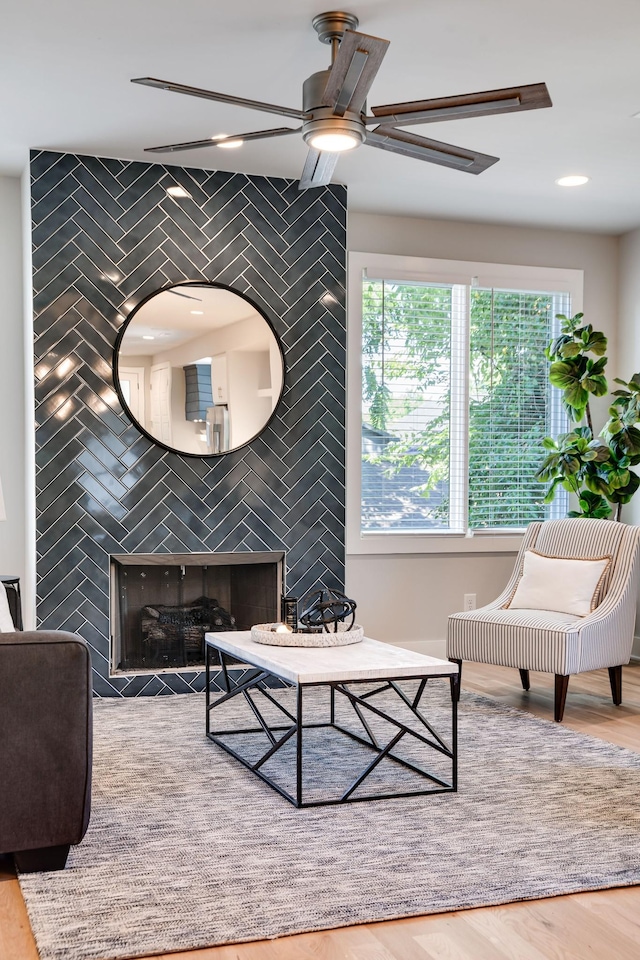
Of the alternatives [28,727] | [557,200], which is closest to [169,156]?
[557,200]

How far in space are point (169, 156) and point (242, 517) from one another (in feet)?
6.16

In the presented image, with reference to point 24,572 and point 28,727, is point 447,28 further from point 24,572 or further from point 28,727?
point 24,572

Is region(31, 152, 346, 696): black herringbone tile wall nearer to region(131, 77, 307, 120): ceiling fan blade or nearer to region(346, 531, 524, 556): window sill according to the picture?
region(346, 531, 524, 556): window sill

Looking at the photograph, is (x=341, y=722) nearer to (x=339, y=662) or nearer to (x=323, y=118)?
(x=339, y=662)

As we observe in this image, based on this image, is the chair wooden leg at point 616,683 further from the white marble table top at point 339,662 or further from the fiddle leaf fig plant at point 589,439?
the white marble table top at point 339,662

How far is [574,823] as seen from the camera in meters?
2.99

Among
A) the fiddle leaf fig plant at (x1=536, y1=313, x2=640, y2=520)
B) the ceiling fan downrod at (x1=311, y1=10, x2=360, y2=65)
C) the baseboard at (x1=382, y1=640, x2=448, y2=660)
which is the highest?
the ceiling fan downrod at (x1=311, y1=10, x2=360, y2=65)

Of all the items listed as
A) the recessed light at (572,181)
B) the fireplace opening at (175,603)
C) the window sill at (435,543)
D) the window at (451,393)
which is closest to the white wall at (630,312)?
Result: the window at (451,393)

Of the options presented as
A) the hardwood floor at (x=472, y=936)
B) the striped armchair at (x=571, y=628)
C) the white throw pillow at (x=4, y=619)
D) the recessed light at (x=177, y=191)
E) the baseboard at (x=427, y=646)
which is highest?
the recessed light at (x=177, y=191)

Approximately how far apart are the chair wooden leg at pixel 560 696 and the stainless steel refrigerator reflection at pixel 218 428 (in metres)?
2.05

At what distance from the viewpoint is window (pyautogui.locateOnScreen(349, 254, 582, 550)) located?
581 centimetres

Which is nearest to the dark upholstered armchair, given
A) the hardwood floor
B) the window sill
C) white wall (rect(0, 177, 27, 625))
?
the hardwood floor

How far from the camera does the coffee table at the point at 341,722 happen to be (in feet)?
10.3

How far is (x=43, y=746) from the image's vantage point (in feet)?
8.29
